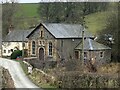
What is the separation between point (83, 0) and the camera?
52906 mm

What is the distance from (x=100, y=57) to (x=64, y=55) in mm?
3473

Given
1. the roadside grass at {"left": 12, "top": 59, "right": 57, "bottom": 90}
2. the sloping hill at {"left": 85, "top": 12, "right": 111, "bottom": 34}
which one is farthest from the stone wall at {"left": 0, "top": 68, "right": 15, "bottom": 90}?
the sloping hill at {"left": 85, "top": 12, "right": 111, "bottom": 34}

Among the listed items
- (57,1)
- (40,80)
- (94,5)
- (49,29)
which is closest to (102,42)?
(49,29)

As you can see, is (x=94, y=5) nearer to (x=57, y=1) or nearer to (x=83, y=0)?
(x=83, y=0)

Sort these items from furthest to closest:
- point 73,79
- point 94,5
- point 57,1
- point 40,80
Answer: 1. point 94,5
2. point 57,1
3. point 40,80
4. point 73,79

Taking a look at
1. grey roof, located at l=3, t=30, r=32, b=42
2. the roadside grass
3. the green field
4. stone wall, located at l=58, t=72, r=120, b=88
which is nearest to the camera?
stone wall, located at l=58, t=72, r=120, b=88

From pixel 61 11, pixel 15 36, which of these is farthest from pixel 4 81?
pixel 61 11

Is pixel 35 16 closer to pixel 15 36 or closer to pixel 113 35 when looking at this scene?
pixel 15 36

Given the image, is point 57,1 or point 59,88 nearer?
point 59,88

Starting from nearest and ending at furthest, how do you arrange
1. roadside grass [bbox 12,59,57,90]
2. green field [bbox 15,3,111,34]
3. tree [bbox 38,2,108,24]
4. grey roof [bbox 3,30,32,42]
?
1. roadside grass [bbox 12,59,57,90]
2. grey roof [bbox 3,30,32,42]
3. tree [bbox 38,2,108,24]
4. green field [bbox 15,3,111,34]

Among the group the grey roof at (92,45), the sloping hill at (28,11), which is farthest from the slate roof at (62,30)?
the sloping hill at (28,11)

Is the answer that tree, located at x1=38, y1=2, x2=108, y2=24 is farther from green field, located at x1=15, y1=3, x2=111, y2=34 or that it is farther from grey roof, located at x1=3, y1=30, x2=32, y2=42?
grey roof, located at x1=3, y1=30, x2=32, y2=42

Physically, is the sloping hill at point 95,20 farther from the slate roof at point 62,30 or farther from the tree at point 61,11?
the slate roof at point 62,30

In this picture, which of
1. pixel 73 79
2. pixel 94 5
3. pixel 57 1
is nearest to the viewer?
pixel 73 79
